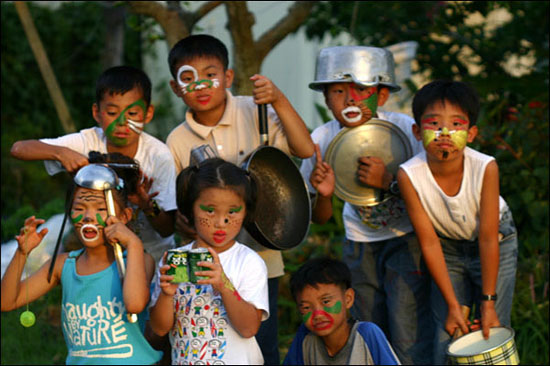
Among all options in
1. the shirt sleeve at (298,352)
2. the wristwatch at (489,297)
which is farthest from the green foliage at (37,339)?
the wristwatch at (489,297)

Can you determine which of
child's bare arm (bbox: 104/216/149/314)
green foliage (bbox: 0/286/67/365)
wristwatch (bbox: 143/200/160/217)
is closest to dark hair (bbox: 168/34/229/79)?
wristwatch (bbox: 143/200/160/217)

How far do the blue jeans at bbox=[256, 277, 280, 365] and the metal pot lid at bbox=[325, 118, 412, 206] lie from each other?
58 centimetres

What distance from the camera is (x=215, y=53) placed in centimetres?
356

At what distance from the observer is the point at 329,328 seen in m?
3.40

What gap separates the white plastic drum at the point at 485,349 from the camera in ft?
10.7

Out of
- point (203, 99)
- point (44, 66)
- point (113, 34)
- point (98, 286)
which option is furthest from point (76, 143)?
point (113, 34)

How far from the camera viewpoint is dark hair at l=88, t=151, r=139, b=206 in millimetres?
3305

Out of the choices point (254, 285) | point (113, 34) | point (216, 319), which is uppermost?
point (113, 34)

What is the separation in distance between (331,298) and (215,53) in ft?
4.02

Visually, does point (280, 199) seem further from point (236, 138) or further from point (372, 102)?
point (372, 102)

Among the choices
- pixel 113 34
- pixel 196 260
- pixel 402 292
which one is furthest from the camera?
pixel 113 34

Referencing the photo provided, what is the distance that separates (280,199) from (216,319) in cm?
81

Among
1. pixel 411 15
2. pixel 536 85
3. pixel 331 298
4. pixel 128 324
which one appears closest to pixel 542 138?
pixel 536 85

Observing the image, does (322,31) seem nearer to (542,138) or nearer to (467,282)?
(542,138)
